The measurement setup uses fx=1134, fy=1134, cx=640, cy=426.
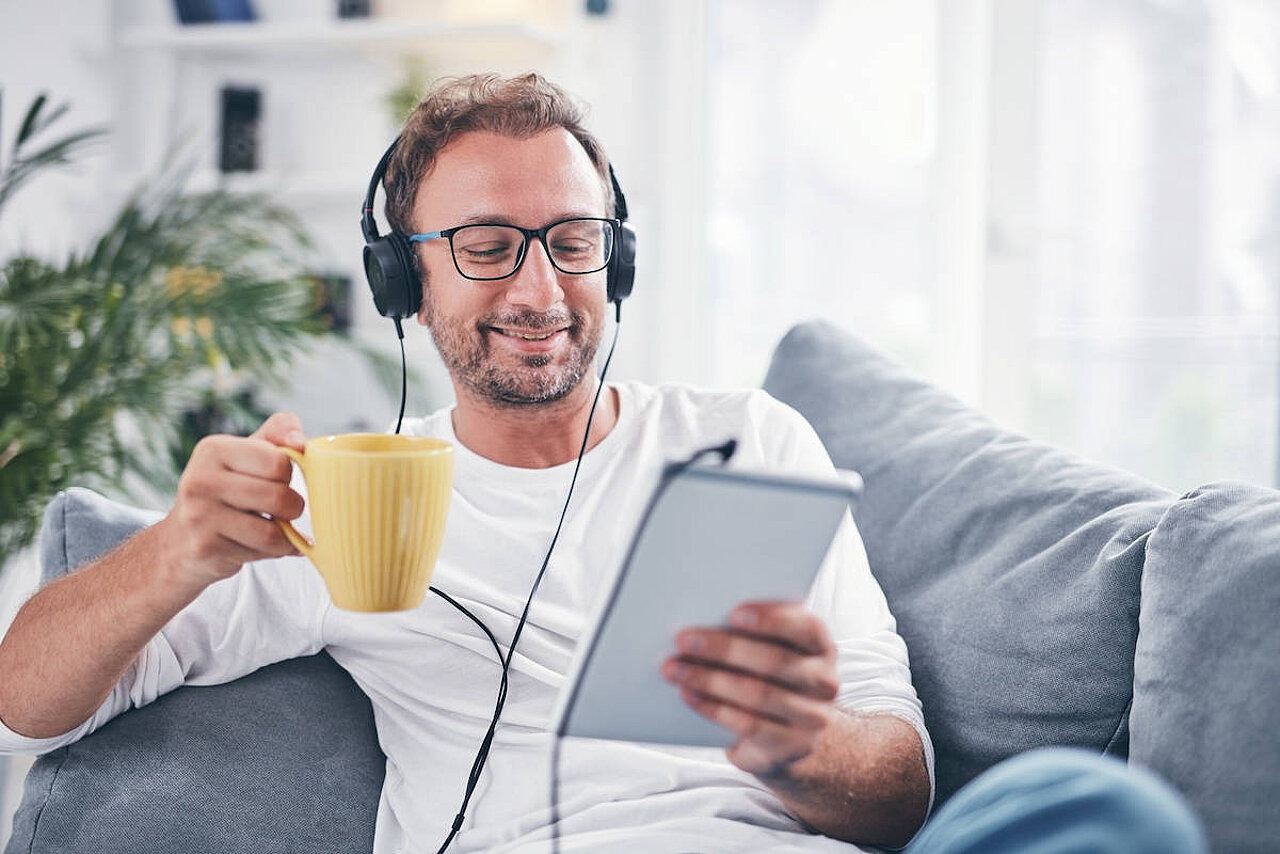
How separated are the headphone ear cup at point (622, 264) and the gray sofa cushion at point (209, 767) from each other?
51cm

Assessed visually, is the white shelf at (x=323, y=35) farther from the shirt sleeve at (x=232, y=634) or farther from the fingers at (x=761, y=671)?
the fingers at (x=761, y=671)

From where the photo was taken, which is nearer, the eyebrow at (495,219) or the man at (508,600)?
the man at (508,600)

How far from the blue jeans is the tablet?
0.16m

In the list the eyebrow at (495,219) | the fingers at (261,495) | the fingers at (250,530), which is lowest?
the fingers at (250,530)

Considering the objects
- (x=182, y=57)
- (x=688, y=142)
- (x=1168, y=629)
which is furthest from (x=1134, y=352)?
(x=182, y=57)

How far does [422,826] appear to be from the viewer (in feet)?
3.67

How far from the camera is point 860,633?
1.11m

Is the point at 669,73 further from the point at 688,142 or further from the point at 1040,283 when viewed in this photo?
the point at 1040,283

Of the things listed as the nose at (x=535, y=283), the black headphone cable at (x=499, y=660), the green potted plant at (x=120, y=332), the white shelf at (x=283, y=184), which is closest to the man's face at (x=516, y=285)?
the nose at (x=535, y=283)

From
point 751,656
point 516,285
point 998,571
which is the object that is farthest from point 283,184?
point 751,656

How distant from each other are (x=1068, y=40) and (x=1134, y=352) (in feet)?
2.18

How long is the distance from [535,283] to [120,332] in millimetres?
1066

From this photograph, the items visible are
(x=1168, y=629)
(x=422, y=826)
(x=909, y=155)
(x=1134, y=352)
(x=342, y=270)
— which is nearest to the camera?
(x=1168, y=629)

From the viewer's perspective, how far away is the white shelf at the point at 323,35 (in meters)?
2.44
